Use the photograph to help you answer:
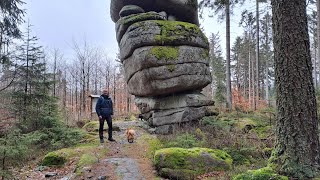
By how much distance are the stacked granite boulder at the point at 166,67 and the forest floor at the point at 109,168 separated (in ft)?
12.8

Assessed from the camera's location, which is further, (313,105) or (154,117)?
(154,117)

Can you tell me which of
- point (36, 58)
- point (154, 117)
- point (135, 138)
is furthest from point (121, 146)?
point (36, 58)

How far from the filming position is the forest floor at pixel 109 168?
7.85m

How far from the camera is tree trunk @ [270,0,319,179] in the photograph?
5336 millimetres

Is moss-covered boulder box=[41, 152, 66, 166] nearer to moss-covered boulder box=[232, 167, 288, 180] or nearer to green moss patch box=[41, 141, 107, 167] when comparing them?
green moss patch box=[41, 141, 107, 167]

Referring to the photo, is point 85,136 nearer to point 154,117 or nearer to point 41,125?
point 41,125

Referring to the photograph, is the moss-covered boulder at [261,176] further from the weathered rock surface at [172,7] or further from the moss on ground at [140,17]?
the weathered rock surface at [172,7]

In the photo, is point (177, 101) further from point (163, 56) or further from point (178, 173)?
point (178, 173)

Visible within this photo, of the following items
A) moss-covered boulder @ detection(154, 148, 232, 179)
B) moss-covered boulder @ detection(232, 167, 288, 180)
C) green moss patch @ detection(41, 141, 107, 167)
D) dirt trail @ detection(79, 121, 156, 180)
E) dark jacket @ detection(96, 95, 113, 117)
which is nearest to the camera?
moss-covered boulder @ detection(232, 167, 288, 180)

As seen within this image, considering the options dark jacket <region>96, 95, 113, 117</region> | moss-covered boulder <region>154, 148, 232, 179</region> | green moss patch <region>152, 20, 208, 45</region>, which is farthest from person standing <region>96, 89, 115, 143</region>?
green moss patch <region>152, 20, 208, 45</region>

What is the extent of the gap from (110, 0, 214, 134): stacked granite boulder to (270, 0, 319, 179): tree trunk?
342 inches

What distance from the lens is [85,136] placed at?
515 inches

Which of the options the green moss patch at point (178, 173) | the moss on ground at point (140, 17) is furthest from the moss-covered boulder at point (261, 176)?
the moss on ground at point (140, 17)

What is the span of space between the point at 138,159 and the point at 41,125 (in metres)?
5.78
